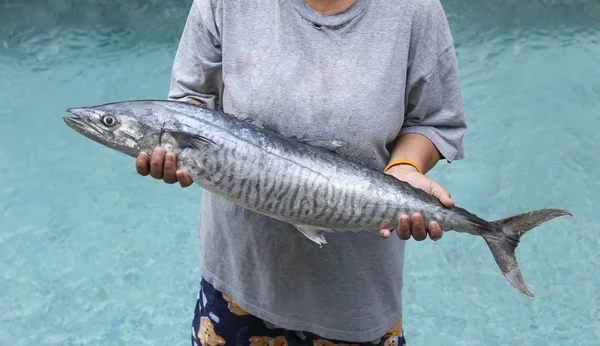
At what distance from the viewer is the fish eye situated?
1522 mm

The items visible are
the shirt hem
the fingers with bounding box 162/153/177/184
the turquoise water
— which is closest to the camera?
the fingers with bounding box 162/153/177/184

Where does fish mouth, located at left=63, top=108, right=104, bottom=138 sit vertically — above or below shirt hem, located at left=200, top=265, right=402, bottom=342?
above

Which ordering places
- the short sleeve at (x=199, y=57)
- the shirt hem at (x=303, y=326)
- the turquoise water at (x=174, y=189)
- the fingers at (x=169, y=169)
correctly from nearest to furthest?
the fingers at (x=169, y=169)
the short sleeve at (x=199, y=57)
the shirt hem at (x=303, y=326)
the turquoise water at (x=174, y=189)

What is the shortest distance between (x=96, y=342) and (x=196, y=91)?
5.24 ft

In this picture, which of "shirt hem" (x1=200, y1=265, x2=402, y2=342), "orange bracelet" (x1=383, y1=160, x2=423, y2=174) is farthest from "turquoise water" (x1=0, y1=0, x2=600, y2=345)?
"orange bracelet" (x1=383, y1=160, x2=423, y2=174)

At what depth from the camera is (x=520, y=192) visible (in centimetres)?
377

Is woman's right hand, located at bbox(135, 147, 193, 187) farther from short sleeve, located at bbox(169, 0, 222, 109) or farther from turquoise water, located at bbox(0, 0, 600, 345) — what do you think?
turquoise water, located at bbox(0, 0, 600, 345)

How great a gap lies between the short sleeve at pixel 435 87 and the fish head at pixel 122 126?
1.84ft

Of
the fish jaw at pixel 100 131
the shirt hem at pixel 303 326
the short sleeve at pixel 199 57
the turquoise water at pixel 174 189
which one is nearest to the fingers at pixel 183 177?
the fish jaw at pixel 100 131

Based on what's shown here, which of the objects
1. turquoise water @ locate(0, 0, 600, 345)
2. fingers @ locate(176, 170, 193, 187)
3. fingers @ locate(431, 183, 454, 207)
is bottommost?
turquoise water @ locate(0, 0, 600, 345)

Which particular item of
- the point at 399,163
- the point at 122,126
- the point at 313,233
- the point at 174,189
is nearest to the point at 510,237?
the point at 399,163

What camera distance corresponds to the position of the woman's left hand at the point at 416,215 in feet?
5.13

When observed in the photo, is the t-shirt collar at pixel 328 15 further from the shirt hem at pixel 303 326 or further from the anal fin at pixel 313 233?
the shirt hem at pixel 303 326

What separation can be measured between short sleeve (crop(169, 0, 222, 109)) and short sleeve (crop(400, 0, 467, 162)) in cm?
43
